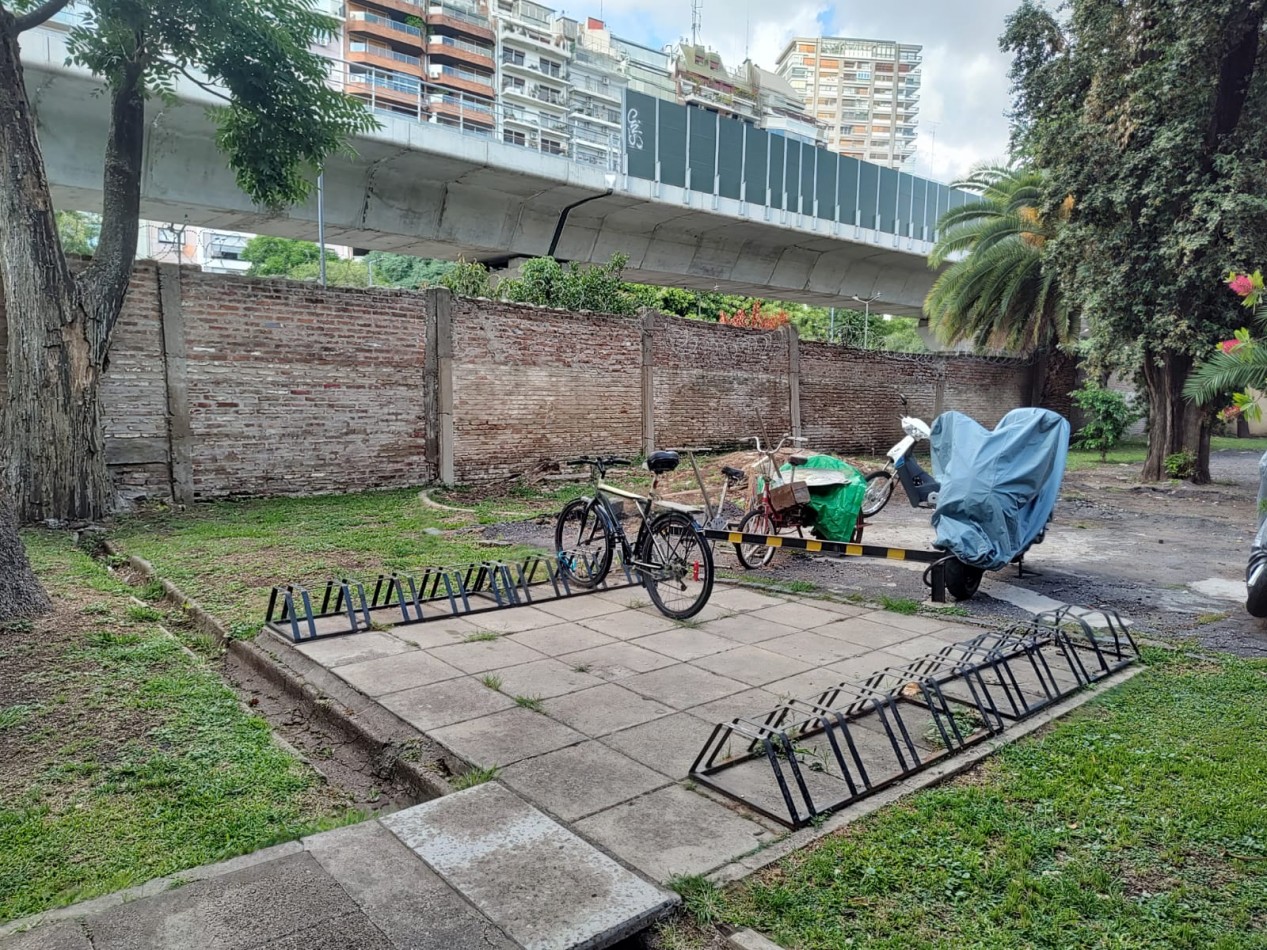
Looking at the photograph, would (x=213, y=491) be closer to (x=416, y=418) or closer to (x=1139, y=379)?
(x=416, y=418)

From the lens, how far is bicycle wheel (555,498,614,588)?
600 cm

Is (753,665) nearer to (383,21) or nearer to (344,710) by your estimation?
(344,710)

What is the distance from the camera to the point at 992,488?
20.2 feet

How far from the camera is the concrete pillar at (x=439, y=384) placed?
11195 millimetres

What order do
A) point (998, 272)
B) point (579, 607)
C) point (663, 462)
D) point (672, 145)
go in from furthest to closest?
point (998, 272) < point (672, 145) < point (579, 607) < point (663, 462)

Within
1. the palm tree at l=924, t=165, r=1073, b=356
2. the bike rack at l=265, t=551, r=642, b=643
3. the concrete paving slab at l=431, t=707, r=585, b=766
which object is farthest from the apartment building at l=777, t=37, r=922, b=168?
the concrete paving slab at l=431, t=707, r=585, b=766

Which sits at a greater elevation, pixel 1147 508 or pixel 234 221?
pixel 234 221

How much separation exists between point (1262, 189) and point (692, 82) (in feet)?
228

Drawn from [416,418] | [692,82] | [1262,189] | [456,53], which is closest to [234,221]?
[416,418]

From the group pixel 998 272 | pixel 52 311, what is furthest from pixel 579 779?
pixel 998 272

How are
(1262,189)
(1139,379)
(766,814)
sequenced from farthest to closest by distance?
(1139,379)
(1262,189)
(766,814)

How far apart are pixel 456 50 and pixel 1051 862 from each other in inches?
2809

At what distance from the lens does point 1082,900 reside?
92.4 inches

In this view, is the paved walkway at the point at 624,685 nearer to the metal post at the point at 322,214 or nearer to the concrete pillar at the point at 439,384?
the concrete pillar at the point at 439,384
